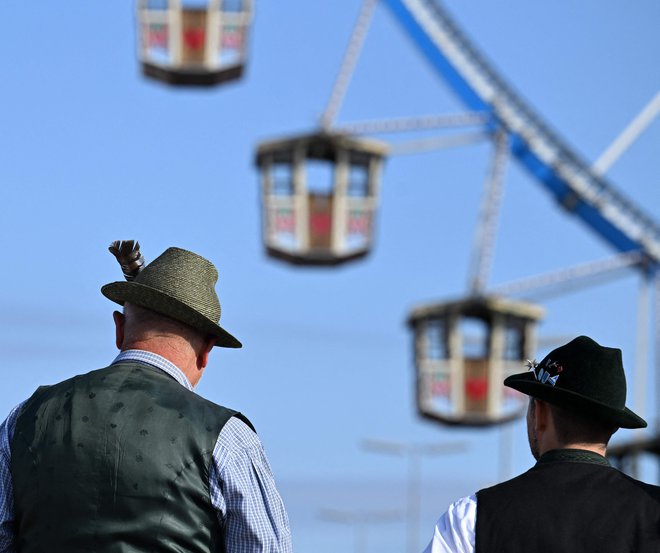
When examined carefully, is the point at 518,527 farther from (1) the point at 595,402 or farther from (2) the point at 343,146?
(2) the point at 343,146

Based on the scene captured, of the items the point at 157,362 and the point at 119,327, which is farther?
the point at 119,327

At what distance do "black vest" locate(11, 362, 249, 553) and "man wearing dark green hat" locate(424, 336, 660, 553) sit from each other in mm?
701

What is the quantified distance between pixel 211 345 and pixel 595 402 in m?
1.16

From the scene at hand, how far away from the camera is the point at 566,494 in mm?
4770

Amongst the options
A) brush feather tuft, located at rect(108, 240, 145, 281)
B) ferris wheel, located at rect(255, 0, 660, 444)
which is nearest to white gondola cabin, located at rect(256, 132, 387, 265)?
ferris wheel, located at rect(255, 0, 660, 444)

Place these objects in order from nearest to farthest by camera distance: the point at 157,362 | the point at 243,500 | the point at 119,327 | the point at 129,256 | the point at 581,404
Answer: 1. the point at 243,500
2. the point at 581,404
3. the point at 157,362
4. the point at 119,327
5. the point at 129,256

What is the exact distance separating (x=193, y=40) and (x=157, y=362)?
32228 millimetres

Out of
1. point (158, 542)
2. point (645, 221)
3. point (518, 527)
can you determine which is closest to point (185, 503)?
point (158, 542)

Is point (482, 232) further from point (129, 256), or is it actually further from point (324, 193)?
point (129, 256)

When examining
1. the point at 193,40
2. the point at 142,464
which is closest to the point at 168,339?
the point at 142,464

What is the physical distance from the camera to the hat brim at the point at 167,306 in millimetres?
4945

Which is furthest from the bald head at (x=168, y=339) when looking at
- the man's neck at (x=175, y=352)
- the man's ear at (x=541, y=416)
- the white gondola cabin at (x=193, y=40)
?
the white gondola cabin at (x=193, y=40)

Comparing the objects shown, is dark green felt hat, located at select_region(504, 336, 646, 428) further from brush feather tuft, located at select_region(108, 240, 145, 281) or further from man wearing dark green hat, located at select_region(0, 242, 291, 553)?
brush feather tuft, located at select_region(108, 240, 145, 281)

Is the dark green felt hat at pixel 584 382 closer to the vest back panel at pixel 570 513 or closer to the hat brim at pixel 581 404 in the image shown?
the hat brim at pixel 581 404
